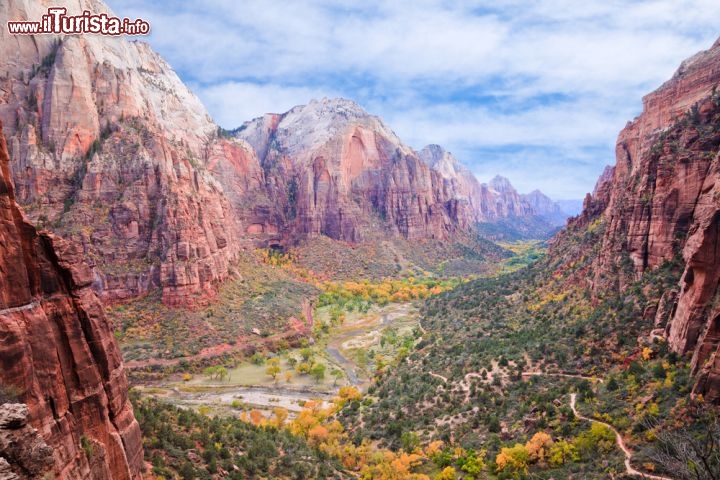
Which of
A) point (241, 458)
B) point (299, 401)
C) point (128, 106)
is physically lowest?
point (299, 401)

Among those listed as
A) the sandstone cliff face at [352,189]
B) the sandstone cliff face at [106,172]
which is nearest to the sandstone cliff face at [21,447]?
the sandstone cliff face at [106,172]

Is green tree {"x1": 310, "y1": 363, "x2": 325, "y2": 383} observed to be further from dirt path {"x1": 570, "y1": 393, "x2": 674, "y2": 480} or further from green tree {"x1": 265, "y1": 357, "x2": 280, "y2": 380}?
dirt path {"x1": 570, "y1": 393, "x2": 674, "y2": 480}

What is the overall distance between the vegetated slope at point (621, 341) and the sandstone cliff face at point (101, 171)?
4244 centimetres

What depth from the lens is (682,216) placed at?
41.8 m

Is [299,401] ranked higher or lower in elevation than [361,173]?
lower

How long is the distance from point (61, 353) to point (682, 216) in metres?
48.2

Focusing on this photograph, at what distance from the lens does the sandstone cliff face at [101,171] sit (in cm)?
7369

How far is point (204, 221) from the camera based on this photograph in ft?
290

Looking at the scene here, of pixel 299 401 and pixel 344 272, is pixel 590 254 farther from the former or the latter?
pixel 344 272

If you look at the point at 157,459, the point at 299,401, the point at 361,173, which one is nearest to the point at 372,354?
the point at 299,401

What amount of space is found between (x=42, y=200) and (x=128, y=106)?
84.2ft

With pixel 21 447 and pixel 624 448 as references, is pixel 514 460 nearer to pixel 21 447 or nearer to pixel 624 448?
pixel 624 448

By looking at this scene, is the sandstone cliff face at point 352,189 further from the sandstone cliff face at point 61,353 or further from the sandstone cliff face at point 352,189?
the sandstone cliff face at point 61,353

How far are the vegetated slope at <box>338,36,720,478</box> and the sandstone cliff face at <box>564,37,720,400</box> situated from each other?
0.12 meters
